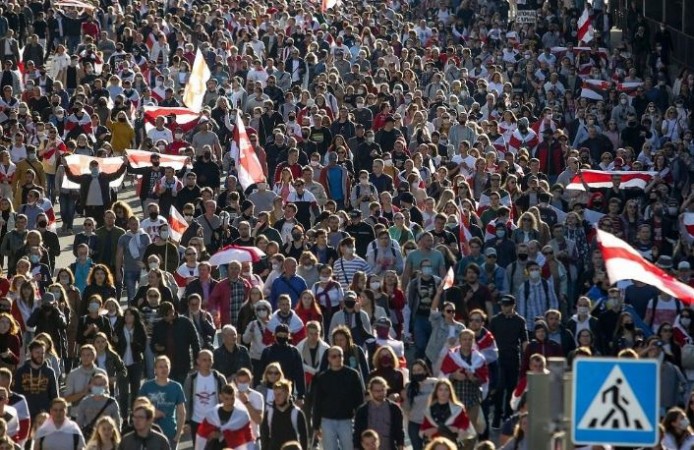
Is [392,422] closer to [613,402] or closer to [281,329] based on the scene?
[281,329]

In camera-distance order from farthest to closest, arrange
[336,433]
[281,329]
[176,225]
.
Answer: [176,225] → [281,329] → [336,433]

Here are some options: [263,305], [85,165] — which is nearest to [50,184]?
[85,165]

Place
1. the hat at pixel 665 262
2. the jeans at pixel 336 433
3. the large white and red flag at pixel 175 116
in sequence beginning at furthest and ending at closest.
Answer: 1. the large white and red flag at pixel 175 116
2. the hat at pixel 665 262
3. the jeans at pixel 336 433

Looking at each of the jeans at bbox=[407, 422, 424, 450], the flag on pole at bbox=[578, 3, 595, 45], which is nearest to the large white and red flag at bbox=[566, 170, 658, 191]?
the jeans at bbox=[407, 422, 424, 450]

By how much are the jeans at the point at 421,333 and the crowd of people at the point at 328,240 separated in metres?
0.02

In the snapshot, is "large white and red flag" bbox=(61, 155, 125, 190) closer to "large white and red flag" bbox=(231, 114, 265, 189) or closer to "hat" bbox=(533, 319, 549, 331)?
"large white and red flag" bbox=(231, 114, 265, 189)

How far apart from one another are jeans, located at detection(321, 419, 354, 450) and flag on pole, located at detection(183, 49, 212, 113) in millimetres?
15658

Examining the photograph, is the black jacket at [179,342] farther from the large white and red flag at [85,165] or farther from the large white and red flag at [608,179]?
the large white and red flag at [608,179]

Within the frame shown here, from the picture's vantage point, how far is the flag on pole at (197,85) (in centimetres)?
3316

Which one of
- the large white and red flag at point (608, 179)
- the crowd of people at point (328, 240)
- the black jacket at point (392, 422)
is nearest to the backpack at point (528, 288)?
the crowd of people at point (328, 240)

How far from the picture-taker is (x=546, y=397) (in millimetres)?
10859

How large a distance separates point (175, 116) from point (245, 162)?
4.13 meters

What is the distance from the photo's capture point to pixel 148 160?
90.4 feet

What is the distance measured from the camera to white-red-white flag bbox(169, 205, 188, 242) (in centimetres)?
2406
